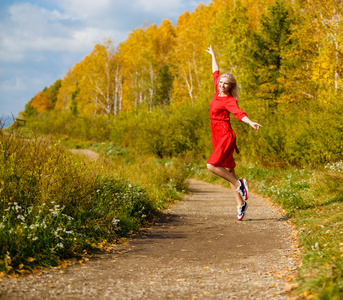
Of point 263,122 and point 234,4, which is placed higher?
point 234,4

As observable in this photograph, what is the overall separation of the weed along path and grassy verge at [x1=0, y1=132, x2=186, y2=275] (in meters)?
0.29

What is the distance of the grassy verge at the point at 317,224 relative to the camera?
315 cm

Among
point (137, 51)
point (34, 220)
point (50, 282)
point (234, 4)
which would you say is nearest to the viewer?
point (50, 282)

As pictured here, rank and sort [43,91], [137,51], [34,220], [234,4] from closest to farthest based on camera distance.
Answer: [34,220], [234,4], [137,51], [43,91]

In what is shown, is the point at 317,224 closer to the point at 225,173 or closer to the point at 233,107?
the point at 225,173

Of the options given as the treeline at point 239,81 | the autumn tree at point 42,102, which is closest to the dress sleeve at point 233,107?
the treeline at point 239,81

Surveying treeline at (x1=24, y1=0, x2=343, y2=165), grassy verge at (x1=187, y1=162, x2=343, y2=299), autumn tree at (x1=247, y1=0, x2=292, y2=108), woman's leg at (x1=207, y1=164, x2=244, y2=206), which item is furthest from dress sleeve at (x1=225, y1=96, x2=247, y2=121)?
autumn tree at (x1=247, y1=0, x2=292, y2=108)

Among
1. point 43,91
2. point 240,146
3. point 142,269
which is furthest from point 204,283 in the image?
point 43,91

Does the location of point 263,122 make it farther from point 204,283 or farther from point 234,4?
point 204,283

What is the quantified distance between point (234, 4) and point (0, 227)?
2724 cm

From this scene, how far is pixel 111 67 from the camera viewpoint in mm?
45344

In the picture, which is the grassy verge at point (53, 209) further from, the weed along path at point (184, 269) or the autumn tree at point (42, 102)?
the autumn tree at point (42, 102)

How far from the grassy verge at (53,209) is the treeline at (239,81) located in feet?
27.7

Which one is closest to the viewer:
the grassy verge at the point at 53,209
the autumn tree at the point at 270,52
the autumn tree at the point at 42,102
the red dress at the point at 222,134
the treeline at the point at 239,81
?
the grassy verge at the point at 53,209
